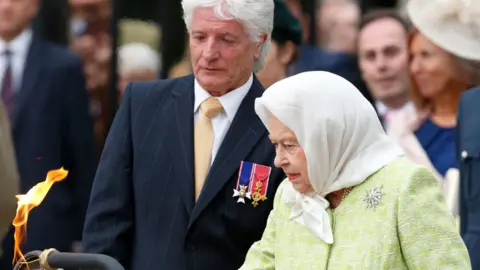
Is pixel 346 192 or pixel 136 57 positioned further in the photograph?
pixel 136 57

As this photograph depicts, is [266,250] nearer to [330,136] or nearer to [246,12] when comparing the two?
[330,136]

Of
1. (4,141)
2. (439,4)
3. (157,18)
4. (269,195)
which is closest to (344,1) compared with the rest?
(157,18)

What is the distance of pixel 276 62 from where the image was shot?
8102 millimetres

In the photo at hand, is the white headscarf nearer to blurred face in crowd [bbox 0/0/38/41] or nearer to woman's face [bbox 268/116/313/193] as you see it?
woman's face [bbox 268/116/313/193]

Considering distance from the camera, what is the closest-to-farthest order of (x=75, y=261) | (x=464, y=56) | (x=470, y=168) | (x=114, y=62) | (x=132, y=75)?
(x=75, y=261) < (x=470, y=168) < (x=464, y=56) < (x=114, y=62) < (x=132, y=75)

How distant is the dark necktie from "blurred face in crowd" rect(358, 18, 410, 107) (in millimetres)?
2072

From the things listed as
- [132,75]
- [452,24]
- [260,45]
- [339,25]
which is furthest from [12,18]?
[260,45]

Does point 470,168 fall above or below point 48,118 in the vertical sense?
above

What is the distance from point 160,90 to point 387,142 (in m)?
1.28

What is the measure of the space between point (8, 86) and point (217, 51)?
142 inches

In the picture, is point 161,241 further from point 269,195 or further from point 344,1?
point 344,1

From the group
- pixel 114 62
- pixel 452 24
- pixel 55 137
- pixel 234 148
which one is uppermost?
pixel 234 148

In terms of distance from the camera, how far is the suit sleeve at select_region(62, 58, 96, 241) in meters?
9.58

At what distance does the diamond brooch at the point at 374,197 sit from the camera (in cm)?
525
